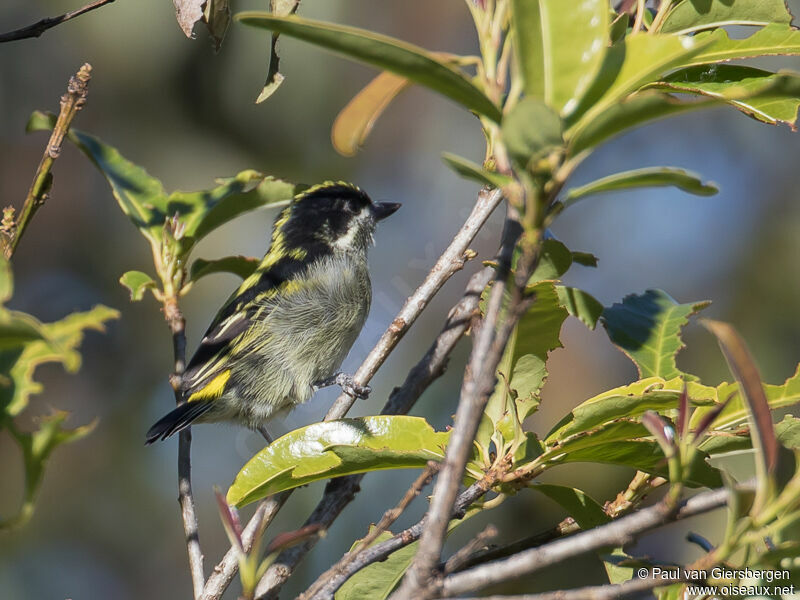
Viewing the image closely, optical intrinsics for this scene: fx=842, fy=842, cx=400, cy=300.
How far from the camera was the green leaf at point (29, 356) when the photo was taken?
108cm

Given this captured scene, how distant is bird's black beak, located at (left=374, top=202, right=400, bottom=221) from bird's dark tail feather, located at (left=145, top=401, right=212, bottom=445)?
4.91 feet

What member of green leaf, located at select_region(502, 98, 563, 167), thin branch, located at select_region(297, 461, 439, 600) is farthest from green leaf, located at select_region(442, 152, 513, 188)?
thin branch, located at select_region(297, 461, 439, 600)

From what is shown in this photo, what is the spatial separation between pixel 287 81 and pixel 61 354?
5074 millimetres

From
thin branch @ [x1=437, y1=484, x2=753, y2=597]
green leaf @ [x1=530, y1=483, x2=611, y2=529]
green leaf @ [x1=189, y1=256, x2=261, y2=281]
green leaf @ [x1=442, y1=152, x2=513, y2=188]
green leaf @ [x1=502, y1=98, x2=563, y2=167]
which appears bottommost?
green leaf @ [x1=530, y1=483, x2=611, y2=529]

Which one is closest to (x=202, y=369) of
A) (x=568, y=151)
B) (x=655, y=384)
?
(x=655, y=384)

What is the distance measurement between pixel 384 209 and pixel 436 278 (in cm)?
210

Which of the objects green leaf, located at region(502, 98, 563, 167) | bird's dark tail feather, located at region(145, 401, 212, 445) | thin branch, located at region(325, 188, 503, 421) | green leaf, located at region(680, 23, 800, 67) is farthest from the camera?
bird's dark tail feather, located at region(145, 401, 212, 445)

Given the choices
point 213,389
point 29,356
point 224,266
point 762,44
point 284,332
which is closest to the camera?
point 29,356

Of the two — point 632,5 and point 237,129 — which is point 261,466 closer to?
point 632,5

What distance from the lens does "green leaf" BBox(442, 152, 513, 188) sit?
92 cm

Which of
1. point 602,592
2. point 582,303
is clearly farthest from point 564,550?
point 582,303

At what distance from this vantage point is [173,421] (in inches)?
113

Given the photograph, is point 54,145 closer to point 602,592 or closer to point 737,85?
point 602,592

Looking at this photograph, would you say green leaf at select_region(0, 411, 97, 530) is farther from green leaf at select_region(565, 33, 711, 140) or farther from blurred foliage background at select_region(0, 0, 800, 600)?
blurred foliage background at select_region(0, 0, 800, 600)
